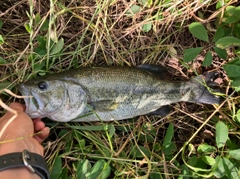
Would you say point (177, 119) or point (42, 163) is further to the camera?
point (177, 119)

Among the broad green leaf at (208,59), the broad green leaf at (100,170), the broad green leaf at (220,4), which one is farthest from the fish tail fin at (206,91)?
the broad green leaf at (100,170)

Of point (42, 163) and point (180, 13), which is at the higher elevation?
point (180, 13)

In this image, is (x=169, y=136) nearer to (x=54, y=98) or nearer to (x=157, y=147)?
(x=157, y=147)

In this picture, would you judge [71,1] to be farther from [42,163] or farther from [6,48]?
[42,163]

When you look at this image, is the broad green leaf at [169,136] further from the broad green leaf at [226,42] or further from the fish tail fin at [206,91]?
the broad green leaf at [226,42]

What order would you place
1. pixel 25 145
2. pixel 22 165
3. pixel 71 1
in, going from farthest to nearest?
1. pixel 71 1
2. pixel 25 145
3. pixel 22 165

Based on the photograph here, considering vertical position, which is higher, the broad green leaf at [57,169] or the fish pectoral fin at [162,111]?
the fish pectoral fin at [162,111]

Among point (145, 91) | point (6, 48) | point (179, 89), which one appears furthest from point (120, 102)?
point (6, 48)

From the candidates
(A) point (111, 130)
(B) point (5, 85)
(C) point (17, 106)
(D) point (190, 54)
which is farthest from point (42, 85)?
(D) point (190, 54)

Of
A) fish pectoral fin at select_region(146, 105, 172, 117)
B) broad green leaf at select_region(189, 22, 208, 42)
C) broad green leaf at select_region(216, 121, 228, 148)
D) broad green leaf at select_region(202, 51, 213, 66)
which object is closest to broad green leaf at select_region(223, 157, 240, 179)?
broad green leaf at select_region(216, 121, 228, 148)
